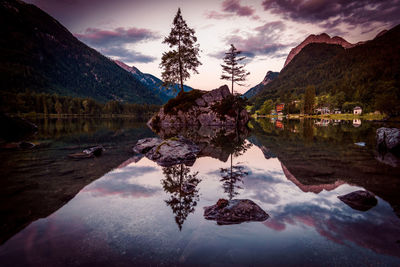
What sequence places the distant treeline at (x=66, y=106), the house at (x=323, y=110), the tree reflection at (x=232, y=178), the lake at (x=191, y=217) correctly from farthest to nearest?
the house at (x=323, y=110) < the distant treeline at (x=66, y=106) < the tree reflection at (x=232, y=178) < the lake at (x=191, y=217)

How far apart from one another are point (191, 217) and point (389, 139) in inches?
704

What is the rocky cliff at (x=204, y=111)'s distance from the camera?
44.3m

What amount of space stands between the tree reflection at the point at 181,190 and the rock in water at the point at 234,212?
668 millimetres

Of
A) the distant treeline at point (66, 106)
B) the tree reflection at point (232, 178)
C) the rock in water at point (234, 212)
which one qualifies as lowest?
the tree reflection at point (232, 178)

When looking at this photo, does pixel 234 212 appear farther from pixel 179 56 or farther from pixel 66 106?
pixel 66 106

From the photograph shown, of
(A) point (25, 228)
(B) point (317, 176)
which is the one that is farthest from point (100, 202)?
(B) point (317, 176)

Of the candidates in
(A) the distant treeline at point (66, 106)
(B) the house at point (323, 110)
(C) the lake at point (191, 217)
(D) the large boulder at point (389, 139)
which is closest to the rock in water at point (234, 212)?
(C) the lake at point (191, 217)

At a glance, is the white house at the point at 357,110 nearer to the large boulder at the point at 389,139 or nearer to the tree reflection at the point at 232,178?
the large boulder at the point at 389,139

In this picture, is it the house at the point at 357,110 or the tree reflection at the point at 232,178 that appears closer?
the tree reflection at the point at 232,178

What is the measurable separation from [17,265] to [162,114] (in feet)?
147

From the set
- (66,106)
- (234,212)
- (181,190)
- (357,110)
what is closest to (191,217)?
(234,212)

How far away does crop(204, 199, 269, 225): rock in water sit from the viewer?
5.40 meters

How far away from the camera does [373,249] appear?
414 centimetres

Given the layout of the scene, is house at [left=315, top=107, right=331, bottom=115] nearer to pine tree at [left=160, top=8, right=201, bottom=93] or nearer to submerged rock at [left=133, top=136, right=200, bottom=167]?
pine tree at [left=160, top=8, right=201, bottom=93]
